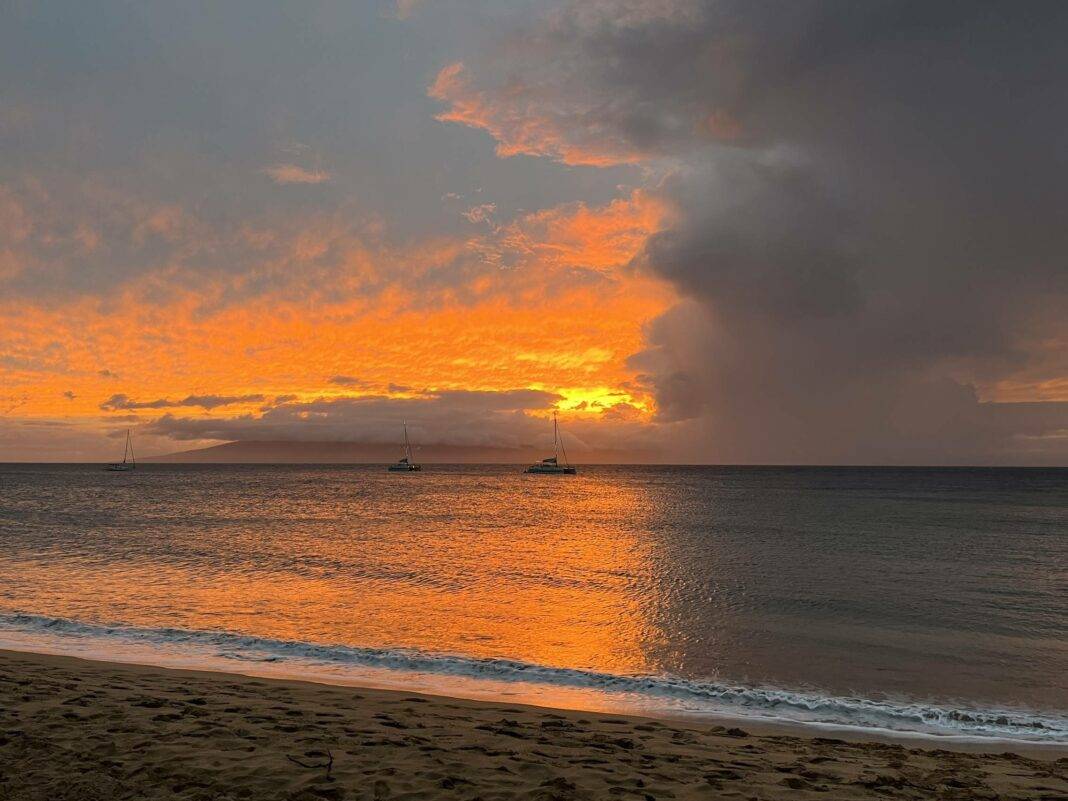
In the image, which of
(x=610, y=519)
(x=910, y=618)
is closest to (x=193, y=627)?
(x=910, y=618)

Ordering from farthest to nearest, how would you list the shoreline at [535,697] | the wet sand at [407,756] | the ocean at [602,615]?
the ocean at [602,615] < the shoreline at [535,697] < the wet sand at [407,756]

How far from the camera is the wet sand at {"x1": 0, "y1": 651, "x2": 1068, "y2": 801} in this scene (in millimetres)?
8742

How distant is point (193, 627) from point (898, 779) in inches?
838

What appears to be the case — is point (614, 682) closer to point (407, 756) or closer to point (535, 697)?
point (535, 697)

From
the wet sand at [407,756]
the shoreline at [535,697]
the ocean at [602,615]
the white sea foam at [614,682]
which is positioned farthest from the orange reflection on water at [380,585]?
the wet sand at [407,756]

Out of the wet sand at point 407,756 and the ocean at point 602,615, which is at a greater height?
the wet sand at point 407,756

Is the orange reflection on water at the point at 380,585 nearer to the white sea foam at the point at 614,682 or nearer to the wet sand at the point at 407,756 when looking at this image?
the white sea foam at the point at 614,682

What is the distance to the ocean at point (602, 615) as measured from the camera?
55.8 feet

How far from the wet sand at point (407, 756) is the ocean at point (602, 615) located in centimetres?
302

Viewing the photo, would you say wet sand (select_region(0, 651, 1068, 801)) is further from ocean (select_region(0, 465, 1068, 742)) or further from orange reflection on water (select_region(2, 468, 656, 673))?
orange reflection on water (select_region(2, 468, 656, 673))

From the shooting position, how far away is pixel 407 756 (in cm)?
1002

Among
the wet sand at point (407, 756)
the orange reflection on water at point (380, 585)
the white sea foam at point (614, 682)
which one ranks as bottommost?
the orange reflection on water at point (380, 585)

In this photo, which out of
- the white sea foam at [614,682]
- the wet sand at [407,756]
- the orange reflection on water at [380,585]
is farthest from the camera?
the orange reflection on water at [380,585]

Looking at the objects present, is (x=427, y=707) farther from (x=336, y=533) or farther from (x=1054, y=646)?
(x=336, y=533)
